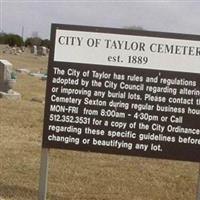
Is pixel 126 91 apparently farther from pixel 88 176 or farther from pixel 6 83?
pixel 6 83

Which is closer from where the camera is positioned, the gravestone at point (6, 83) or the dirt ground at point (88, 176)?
the dirt ground at point (88, 176)

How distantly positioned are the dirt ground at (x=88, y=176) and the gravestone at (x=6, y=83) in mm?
6327

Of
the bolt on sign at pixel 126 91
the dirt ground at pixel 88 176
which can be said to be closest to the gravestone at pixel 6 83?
the dirt ground at pixel 88 176

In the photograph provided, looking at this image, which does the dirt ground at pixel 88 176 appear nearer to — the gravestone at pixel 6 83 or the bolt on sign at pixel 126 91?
the bolt on sign at pixel 126 91

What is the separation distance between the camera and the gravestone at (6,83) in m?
18.0

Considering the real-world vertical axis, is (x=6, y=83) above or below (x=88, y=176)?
above

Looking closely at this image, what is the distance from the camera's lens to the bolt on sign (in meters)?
5.91

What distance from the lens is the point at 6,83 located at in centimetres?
1844

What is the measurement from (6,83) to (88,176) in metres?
10.4

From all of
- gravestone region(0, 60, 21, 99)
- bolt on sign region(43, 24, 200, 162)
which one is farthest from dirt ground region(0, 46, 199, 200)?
gravestone region(0, 60, 21, 99)

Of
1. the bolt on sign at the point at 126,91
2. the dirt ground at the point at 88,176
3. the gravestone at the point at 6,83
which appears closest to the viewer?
the bolt on sign at the point at 126,91

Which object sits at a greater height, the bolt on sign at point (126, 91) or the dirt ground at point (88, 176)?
the bolt on sign at point (126, 91)

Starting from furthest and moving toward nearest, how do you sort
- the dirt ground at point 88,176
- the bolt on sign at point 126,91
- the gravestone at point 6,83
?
the gravestone at point 6,83 → the dirt ground at point 88,176 → the bolt on sign at point 126,91

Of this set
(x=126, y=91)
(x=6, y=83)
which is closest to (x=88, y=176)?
(x=126, y=91)
